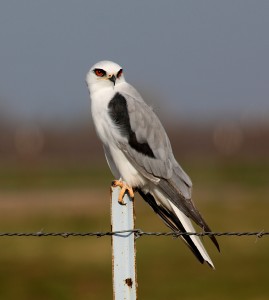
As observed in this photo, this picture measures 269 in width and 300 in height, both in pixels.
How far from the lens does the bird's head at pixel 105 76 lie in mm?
7250

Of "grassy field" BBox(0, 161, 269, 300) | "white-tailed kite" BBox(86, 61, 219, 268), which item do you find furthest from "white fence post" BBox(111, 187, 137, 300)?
"grassy field" BBox(0, 161, 269, 300)

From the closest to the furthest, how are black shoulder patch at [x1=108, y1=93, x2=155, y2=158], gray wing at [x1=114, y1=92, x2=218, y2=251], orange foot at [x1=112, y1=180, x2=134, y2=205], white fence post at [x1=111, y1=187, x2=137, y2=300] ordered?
white fence post at [x1=111, y1=187, x2=137, y2=300] → orange foot at [x1=112, y1=180, x2=134, y2=205] → gray wing at [x1=114, y1=92, x2=218, y2=251] → black shoulder patch at [x1=108, y1=93, x2=155, y2=158]

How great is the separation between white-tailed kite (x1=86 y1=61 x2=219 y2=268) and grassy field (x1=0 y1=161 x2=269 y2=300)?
6.69 meters

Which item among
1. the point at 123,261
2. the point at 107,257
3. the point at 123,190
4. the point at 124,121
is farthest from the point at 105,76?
the point at 107,257

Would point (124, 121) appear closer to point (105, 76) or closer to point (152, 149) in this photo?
point (152, 149)

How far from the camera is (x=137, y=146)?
7.06 m

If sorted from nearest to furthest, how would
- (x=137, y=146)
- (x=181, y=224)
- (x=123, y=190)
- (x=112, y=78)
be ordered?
(x=123, y=190) → (x=181, y=224) → (x=137, y=146) → (x=112, y=78)

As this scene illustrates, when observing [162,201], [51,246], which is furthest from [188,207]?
[51,246]

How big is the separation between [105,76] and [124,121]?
424 millimetres

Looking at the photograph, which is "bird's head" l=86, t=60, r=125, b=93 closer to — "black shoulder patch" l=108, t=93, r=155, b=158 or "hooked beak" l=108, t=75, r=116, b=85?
"hooked beak" l=108, t=75, r=116, b=85

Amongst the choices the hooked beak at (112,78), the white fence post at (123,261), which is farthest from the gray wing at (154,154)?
the white fence post at (123,261)

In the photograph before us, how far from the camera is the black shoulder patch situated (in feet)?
23.0

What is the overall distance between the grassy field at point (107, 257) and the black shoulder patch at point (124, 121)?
6.82 metres

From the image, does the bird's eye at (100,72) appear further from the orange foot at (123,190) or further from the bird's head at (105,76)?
the orange foot at (123,190)
